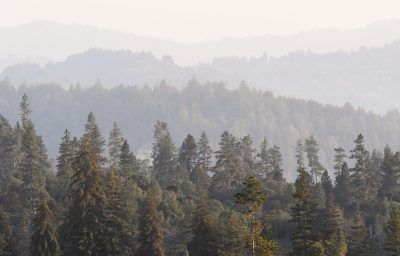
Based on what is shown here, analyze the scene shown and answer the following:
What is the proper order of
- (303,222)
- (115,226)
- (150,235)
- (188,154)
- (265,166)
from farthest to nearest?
(188,154) < (265,166) < (150,235) < (115,226) < (303,222)

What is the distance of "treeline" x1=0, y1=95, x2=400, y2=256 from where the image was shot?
206 feet

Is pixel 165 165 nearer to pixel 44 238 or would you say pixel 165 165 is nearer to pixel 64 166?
pixel 64 166

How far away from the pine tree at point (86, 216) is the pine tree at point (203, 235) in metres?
10.1

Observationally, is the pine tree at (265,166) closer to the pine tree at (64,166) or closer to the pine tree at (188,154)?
the pine tree at (188,154)

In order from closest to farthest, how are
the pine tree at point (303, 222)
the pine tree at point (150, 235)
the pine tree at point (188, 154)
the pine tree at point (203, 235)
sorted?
1. the pine tree at point (303, 222)
2. the pine tree at point (150, 235)
3. the pine tree at point (203, 235)
4. the pine tree at point (188, 154)

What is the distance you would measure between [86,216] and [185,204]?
42220mm

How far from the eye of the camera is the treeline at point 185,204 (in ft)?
206

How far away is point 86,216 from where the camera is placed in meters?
63.1

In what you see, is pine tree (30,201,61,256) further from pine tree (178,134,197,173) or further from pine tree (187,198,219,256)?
pine tree (178,134,197,173)

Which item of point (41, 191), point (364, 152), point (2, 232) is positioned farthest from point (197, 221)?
point (364, 152)

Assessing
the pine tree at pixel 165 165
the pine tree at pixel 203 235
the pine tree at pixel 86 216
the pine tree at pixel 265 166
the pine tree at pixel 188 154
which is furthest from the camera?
the pine tree at pixel 188 154

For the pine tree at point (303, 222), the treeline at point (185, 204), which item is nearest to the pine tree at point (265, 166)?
the treeline at point (185, 204)

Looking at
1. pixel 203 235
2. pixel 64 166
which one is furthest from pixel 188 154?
pixel 203 235

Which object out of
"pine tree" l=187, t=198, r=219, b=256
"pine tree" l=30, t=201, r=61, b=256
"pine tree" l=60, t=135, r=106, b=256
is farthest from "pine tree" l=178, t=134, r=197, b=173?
"pine tree" l=30, t=201, r=61, b=256
